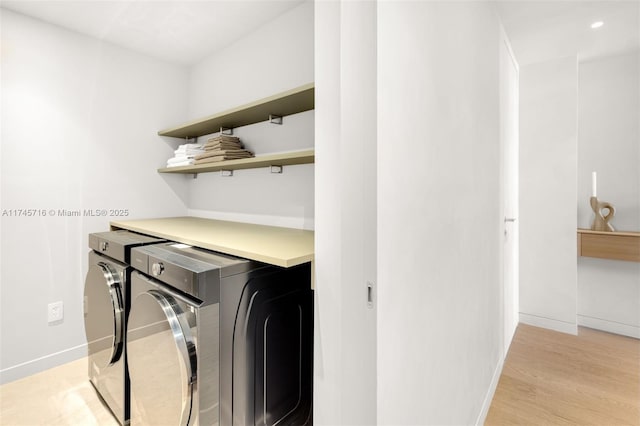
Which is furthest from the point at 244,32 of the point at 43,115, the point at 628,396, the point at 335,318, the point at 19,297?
the point at 628,396

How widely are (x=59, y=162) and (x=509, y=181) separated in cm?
334

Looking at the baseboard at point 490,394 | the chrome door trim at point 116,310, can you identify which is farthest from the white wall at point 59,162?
the baseboard at point 490,394

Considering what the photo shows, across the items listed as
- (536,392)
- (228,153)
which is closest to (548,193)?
(536,392)

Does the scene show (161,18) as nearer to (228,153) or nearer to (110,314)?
(228,153)

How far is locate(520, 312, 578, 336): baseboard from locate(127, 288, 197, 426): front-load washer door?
3103 mm

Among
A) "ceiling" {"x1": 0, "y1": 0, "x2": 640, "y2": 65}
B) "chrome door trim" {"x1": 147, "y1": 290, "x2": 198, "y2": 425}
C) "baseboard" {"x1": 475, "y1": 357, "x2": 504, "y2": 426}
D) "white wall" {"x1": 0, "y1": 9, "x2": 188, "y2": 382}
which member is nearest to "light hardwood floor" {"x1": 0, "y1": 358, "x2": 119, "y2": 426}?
"white wall" {"x1": 0, "y1": 9, "x2": 188, "y2": 382}

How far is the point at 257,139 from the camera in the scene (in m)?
2.17

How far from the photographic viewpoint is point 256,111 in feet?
6.09

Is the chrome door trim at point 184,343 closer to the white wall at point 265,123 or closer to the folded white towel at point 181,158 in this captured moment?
the white wall at point 265,123

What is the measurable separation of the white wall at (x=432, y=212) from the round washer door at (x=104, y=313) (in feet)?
4.25

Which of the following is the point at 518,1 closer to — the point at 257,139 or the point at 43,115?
the point at 257,139

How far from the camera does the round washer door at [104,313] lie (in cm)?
147

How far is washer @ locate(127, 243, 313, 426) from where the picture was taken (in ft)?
3.31

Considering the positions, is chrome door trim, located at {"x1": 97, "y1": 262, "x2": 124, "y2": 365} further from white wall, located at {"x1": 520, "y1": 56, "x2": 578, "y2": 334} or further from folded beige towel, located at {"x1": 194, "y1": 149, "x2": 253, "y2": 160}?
white wall, located at {"x1": 520, "y1": 56, "x2": 578, "y2": 334}
